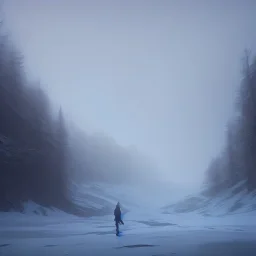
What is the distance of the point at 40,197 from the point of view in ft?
131

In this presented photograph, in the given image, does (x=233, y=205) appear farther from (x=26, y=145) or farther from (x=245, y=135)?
(x=26, y=145)

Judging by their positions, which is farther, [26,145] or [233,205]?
[26,145]

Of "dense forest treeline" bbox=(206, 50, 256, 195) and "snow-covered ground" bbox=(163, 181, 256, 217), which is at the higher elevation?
"dense forest treeline" bbox=(206, 50, 256, 195)

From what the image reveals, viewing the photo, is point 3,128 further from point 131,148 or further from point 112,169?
point 131,148

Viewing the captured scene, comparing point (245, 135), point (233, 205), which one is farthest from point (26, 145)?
point (245, 135)

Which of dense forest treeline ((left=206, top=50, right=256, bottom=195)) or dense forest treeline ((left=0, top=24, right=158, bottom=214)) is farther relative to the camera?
dense forest treeline ((left=206, top=50, right=256, bottom=195))

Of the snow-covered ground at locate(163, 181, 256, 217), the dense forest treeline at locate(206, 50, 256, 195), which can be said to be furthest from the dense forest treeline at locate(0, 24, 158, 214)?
the dense forest treeline at locate(206, 50, 256, 195)

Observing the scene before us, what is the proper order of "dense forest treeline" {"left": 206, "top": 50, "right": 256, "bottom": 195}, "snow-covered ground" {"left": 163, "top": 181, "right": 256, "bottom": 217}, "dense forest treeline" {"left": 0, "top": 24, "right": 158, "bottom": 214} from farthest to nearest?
"dense forest treeline" {"left": 206, "top": 50, "right": 256, "bottom": 195}, "dense forest treeline" {"left": 0, "top": 24, "right": 158, "bottom": 214}, "snow-covered ground" {"left": 163, "top": 181, "right": 256, "bottom": 217}

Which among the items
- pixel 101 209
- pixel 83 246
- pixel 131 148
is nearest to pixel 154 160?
pixel 131 148

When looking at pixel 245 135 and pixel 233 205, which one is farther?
pixel 245 135

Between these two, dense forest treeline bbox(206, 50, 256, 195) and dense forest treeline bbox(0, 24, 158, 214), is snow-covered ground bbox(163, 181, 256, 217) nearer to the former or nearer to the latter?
dense forest treeline bbox(206, 50, 256, 195)

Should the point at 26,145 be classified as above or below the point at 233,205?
above

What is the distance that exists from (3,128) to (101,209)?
23425 mm

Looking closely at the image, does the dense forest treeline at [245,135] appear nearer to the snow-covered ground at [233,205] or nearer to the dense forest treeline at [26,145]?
the snow-covered ground at [233,205]
